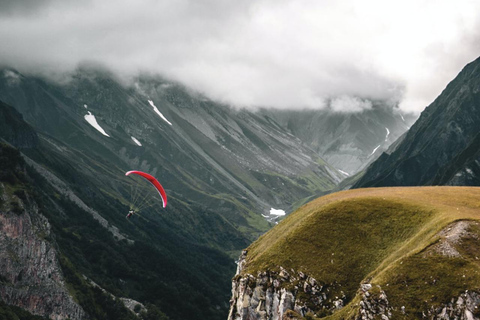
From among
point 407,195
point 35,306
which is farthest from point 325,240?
point 35,306

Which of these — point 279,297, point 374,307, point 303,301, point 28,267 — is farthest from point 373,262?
point 28,267

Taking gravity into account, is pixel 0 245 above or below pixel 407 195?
below

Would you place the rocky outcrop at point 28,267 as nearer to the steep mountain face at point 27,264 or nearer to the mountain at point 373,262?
the steep mountain face at point 27,264

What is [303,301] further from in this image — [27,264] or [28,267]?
[27,264]

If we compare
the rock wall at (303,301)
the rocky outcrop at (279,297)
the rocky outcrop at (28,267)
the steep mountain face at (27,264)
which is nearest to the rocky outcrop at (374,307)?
the rock wall at (303,301)

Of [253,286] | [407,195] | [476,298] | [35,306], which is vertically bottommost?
[35,306]

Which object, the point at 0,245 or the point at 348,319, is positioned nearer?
the point at 348,319

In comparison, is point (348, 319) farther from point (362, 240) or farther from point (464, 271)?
point (362, 240)
